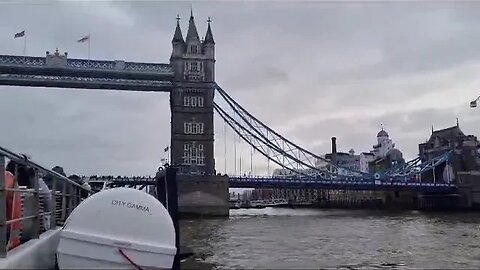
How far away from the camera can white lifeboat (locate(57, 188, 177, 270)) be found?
5523 millimetres

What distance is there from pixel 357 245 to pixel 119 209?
14.2 m

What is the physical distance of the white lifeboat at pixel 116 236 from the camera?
5523mm

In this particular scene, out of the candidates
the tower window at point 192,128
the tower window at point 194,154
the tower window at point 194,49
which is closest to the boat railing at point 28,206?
the tower window at point 194,154

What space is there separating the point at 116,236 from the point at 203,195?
50.1 metres

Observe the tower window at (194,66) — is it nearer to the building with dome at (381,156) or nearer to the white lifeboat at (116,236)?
the building with dome at (381,156)

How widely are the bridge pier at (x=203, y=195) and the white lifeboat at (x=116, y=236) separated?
47.9m

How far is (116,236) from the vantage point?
5582 mm

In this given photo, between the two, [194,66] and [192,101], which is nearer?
[192,101]

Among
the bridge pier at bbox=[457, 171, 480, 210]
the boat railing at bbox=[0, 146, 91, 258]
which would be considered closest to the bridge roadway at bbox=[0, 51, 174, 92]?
the bridge pier at bbox=[457, 171, 480, 210]

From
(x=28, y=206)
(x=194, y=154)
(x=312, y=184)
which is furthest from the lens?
(x=194, y=154)

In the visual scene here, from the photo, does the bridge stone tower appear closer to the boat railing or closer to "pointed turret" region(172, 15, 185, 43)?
"pointed turret" region(172, 15, 185, 43)

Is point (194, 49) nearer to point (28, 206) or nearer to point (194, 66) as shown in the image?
point (194, 66)

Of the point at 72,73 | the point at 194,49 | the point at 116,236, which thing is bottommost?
the point at 116,236

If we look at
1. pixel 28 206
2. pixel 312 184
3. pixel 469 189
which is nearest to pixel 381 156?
pixel 469 189
